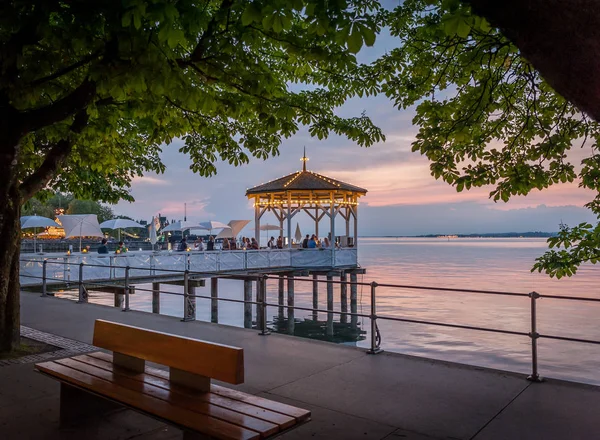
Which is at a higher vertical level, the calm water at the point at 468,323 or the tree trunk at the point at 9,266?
the tree trunk at the point at 9,266

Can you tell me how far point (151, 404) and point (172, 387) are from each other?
39cm

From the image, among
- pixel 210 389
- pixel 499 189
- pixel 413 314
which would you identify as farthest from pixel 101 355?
pixel 413 314

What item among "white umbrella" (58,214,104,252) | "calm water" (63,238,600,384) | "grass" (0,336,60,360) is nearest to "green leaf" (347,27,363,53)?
"grass" (0,336,60,360)

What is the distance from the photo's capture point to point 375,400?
515 cm

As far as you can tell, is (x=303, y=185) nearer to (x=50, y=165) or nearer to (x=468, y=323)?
(x=468, y=323)

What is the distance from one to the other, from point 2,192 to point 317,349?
4.88 m

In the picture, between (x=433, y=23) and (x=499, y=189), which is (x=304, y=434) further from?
(x=433, y=23)

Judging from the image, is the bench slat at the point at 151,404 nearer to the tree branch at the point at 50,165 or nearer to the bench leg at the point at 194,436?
the bench leg at the point at 194,436

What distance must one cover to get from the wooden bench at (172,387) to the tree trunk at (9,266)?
2.83m

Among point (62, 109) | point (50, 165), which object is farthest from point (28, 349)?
point (62, 109)

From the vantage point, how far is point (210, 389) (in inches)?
156

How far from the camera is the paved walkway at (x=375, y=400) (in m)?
4.38

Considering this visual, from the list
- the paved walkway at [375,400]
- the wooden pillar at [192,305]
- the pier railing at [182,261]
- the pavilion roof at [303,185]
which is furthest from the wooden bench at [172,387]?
the pavilion roof at [303,185]

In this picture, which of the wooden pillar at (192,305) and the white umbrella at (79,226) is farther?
the white umbrella at (79,226)
